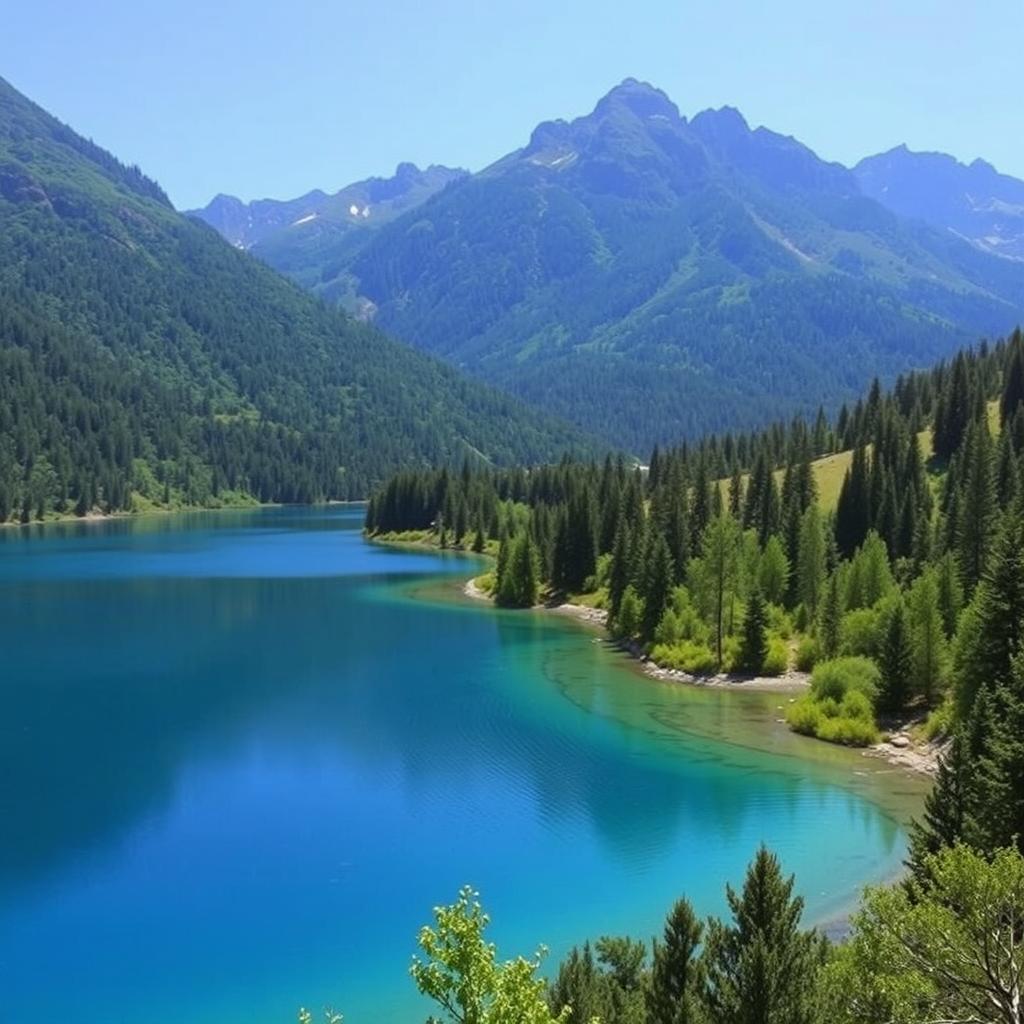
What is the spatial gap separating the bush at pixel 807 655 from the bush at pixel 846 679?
1343 cm

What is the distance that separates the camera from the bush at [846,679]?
228 ft

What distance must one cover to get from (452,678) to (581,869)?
1628 inches

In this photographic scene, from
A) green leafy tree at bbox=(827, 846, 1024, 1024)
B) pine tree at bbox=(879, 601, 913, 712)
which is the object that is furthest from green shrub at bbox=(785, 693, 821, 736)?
green leafy tree at bbox=(827, 846, 1024, 1024)

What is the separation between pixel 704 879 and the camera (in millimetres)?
46062

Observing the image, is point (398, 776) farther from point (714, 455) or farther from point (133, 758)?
point (714, 455)

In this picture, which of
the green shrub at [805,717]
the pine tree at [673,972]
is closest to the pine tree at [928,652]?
the green shrub at [805,717]

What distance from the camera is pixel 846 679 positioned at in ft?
229

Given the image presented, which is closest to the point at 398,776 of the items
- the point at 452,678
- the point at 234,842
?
the point at 234,842

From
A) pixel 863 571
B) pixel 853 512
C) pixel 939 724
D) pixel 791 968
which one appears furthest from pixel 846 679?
pixel 853 512

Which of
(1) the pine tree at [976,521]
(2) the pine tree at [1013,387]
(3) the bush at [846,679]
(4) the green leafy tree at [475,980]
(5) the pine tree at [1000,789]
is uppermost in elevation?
(2) the pine tree at [1013,387]

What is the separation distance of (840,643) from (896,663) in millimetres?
12885

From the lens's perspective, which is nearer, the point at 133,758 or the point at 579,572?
the point at 133,758

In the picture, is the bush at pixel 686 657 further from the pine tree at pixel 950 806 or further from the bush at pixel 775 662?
the pine tree at pixel 950 806

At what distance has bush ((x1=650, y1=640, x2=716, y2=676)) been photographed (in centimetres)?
8794
